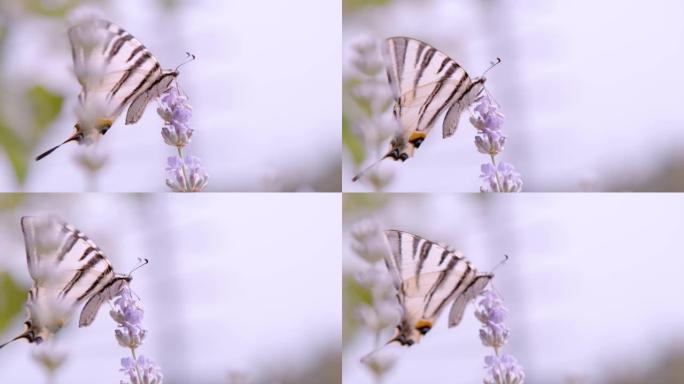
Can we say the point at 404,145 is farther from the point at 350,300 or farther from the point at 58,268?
the point at 58,268

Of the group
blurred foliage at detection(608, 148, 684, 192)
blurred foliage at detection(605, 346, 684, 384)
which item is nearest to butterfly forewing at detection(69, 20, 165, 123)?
blurred foliage at detection(608, 148, 684, 192)

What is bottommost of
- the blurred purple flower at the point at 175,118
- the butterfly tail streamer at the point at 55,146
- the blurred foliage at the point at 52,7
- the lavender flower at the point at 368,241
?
the lavender flower at the point at 368,241

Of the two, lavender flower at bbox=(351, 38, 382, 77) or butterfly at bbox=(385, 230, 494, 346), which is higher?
lavender flower at bbox=(351, 38, 382, 77)

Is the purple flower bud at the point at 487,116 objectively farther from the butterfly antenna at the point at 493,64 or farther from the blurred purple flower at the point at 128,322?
the blurred purple flower at the point at 128,322

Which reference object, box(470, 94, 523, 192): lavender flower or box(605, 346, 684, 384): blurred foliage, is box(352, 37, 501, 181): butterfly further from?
box(605, 346, 684, 384): blurred foliage

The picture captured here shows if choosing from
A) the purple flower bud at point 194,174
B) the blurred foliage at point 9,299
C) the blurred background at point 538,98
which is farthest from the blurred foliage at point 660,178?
the blurred foliage at point 9,299

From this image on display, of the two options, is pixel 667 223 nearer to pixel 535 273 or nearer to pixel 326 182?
pixel 535 273
